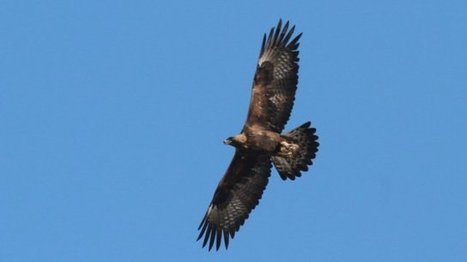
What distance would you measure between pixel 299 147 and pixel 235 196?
1746 millimetres

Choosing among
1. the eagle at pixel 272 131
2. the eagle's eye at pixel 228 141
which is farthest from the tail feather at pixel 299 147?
the eagle's eye at pixel 228 141

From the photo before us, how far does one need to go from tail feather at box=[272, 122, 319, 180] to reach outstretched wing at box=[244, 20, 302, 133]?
347 mm

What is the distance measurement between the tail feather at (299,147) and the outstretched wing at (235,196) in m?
0.56

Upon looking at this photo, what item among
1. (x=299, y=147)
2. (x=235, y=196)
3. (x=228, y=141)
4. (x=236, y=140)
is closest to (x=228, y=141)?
(x=228, y=141)

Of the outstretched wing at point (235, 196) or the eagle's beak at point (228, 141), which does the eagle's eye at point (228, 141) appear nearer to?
the eagle's beak at point (228, 141)

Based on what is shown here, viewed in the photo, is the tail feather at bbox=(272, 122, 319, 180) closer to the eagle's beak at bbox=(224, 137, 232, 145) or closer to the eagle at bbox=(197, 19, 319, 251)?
the eagle at bbox=(197, 19, 319, 251)

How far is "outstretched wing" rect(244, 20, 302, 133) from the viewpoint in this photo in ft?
57.8

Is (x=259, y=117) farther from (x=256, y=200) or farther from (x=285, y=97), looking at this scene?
(x=256, y=200)

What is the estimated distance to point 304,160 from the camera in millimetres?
17547

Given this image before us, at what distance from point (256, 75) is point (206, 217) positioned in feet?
9.13

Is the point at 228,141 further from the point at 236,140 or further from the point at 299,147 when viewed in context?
the point at 299,147

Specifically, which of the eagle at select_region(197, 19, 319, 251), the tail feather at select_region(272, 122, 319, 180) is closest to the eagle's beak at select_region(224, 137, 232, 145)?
the eagle at select_region(197, 19, 319, 251)

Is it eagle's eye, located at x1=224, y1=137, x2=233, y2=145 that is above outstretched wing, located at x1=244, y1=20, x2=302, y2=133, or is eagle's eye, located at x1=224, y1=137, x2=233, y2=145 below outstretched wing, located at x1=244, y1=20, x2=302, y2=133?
below

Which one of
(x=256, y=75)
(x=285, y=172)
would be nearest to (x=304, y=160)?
(x=285, y=172)
